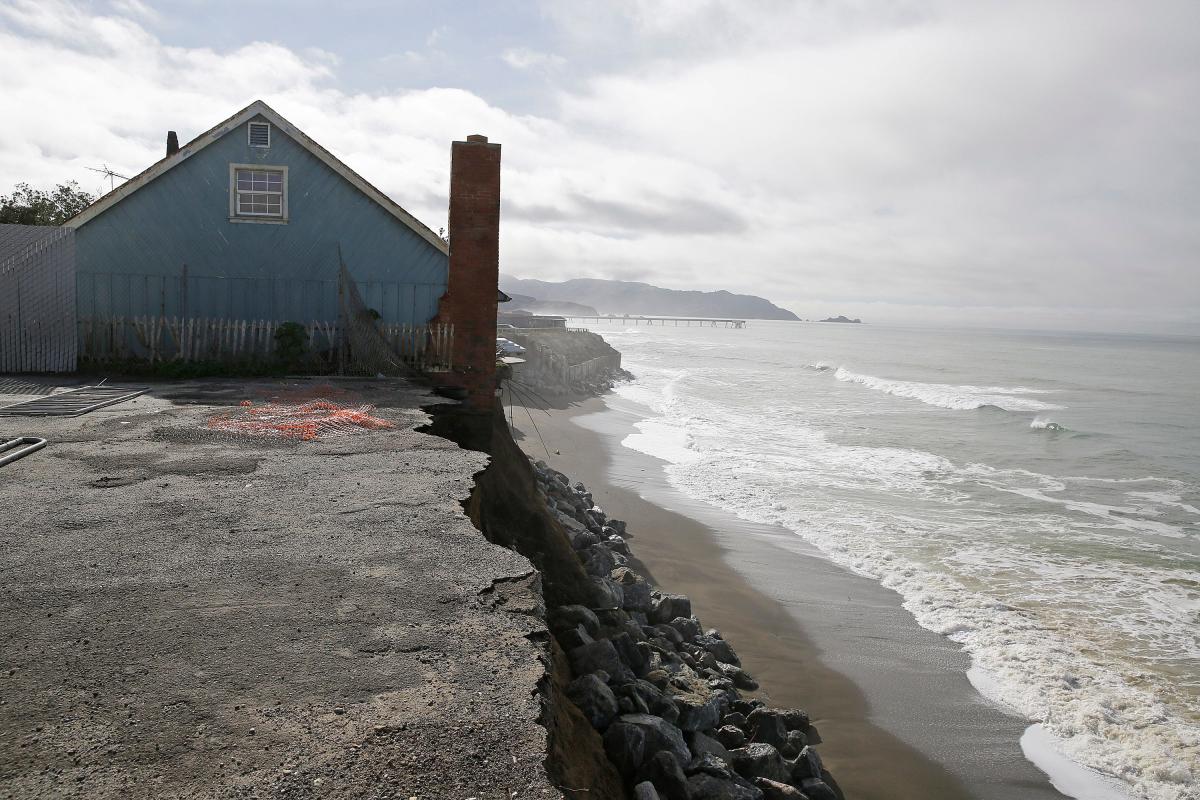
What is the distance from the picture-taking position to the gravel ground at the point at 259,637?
10.2 feet

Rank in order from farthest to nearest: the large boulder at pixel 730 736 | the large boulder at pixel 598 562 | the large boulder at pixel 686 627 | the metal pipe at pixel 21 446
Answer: the large boulder at pixel 598 562, the large boulder at pixel 686 627, the metal pipe at pixel 21 446, the large boulder at pixel 730 736

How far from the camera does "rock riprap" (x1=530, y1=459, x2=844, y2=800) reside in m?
5.07

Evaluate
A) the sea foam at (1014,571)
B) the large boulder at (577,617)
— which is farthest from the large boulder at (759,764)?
the sea foam at (1014,571)

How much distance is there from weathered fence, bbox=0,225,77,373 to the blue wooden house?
1.24 meters

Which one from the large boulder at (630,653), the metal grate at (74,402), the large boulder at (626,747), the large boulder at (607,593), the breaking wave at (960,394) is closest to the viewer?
the large boulder at (626,747)

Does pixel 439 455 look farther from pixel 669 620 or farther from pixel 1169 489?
pixel 1169 489

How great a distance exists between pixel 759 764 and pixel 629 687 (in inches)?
54.3

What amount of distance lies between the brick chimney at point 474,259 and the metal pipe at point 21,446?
20.8 feet

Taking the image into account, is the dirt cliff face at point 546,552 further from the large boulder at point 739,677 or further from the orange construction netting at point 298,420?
the large boulder at point 739,677

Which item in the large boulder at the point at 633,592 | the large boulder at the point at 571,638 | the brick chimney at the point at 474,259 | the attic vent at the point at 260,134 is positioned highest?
the attic vent at the point at 260,134

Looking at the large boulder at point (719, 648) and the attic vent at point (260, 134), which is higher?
the attic vent at point (260, 134)

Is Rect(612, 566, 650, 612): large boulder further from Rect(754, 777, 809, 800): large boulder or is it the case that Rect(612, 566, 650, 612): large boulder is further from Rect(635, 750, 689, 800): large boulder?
Rect(635, 750, 689, 800): large boulder

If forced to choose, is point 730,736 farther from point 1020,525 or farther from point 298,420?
point 1020,525

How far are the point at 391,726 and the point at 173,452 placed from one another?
5.89 meters
